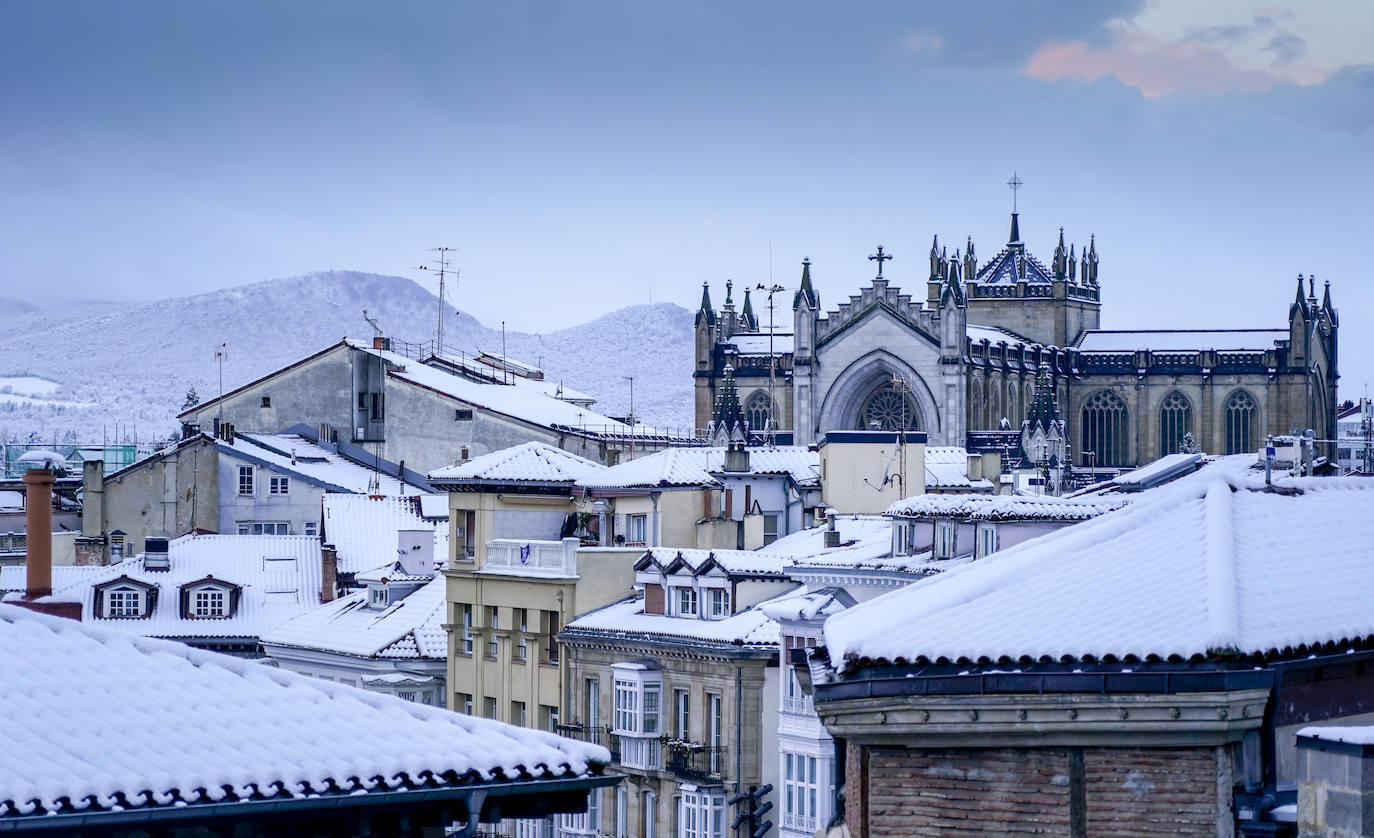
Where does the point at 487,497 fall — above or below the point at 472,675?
above

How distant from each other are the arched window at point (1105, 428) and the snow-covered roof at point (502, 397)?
1610 inches

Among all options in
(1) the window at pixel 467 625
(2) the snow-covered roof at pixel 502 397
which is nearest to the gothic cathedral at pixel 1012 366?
(2) the snow-covered roof at pixel 502 397

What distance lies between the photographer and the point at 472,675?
186ft

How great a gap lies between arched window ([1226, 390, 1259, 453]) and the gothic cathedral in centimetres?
11

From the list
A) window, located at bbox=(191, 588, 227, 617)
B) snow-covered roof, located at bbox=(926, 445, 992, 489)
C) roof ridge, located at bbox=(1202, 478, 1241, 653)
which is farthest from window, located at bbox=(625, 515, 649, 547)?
roof ridge, located at bbox=(1202, 478, 1241, 653)

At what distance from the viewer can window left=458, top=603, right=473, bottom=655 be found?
5712cm

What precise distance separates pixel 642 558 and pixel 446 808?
37461 millimetres

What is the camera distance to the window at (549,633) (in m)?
54.0

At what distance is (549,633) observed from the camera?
178ft

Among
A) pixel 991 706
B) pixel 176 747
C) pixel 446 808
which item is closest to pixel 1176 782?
pixel 991 706

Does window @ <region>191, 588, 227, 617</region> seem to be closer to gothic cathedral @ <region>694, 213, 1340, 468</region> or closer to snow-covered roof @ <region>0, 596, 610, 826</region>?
snow-covered roof @ <region>0, 596, 610, 826</region>

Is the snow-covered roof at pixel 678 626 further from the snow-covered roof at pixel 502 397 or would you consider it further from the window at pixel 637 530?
the snow-covered roof at pixel 502 397

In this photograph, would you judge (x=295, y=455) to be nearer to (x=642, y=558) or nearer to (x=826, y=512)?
(x=826, y=512)

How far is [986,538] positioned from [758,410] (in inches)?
3711
